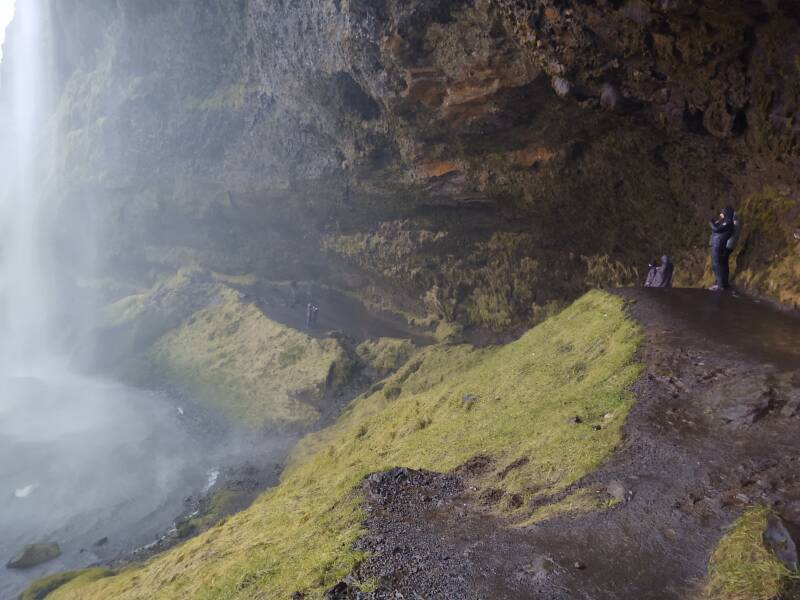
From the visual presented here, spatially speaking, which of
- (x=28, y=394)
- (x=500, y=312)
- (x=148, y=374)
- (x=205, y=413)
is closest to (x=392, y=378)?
(x=500, y=312)

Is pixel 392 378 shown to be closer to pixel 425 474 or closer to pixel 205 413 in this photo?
pixel 205 413

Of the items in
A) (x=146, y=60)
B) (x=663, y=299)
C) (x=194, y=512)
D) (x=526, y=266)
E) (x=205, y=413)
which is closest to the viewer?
(x=663, y=299)

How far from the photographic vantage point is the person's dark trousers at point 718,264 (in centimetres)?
1367

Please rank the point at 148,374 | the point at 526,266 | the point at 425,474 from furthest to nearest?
the point at 148,374
the point at 526,266
the point at 425,474

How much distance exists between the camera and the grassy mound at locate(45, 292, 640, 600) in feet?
23.7

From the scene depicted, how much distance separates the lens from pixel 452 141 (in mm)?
23188

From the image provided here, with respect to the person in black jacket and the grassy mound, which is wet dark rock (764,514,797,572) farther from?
the person in black jacket

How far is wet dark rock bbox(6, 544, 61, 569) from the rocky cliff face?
20.1m

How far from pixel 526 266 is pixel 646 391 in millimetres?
16238

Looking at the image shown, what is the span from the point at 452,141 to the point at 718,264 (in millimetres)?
12542

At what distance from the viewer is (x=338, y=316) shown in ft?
116

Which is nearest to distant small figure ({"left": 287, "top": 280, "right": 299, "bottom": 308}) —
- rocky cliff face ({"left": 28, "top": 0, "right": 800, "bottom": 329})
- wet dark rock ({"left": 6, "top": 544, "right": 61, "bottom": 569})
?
rocky cliff face ({"left": 28, "top": 0, "right": 800, "bottom": 329})

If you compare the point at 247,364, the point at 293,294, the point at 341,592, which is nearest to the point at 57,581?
the point at 247,364

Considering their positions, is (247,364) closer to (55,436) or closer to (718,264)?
(55,436)
